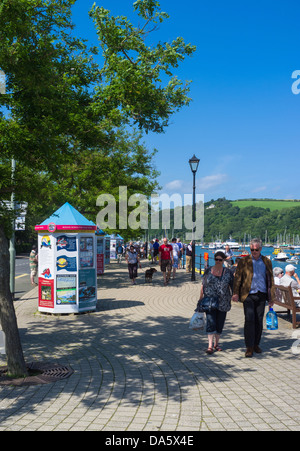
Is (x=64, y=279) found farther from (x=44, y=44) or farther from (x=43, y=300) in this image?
(x=44, y=44)

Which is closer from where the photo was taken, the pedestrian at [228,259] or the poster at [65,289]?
the poster at [65,289]

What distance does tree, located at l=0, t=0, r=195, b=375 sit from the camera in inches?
236

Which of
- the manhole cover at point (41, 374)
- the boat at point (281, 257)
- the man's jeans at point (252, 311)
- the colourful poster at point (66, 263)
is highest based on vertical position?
the colourful poster at point (66, 263)

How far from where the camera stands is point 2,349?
7.57 m

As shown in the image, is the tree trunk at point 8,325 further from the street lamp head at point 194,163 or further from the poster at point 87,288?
the street lamp head at point 194,163

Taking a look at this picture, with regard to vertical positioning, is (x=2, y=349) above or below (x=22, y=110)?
below

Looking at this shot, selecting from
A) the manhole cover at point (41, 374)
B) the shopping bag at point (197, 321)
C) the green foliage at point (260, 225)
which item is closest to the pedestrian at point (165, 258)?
the shopping bag at point (197, 321)

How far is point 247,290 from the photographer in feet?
22.9

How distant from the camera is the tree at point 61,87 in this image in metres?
6.00

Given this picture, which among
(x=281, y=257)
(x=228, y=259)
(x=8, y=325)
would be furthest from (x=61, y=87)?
(x=281, y=257)

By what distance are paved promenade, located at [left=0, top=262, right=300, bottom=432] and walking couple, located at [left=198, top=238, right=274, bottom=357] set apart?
43cm

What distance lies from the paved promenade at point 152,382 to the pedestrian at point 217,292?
422mm

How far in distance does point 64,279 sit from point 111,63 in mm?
5662
